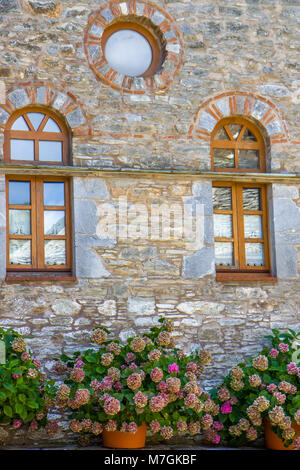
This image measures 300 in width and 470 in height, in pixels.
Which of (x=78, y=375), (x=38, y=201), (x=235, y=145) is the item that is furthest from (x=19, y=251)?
(x=235, y=145)

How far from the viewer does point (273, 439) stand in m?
7.30

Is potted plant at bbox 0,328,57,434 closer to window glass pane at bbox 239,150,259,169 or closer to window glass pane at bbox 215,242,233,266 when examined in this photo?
window glass pane at bbox 215,242,233,266

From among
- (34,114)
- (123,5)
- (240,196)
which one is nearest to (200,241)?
(240,196)

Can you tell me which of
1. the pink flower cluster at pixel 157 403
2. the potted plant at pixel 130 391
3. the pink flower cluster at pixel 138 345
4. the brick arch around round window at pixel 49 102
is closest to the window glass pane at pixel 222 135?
the brick arch around round window at pixel 49 102

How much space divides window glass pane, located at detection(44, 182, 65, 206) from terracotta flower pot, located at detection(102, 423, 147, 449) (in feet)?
8.01

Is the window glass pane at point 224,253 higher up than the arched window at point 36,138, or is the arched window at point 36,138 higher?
the arched window at point 36,138

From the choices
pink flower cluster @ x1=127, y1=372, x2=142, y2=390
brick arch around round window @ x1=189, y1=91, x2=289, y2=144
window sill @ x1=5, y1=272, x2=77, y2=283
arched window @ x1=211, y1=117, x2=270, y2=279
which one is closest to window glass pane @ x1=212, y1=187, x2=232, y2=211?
arched window @ x1=211, y1=117, x2=270, y2=279

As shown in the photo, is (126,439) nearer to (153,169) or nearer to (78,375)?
(78,375)

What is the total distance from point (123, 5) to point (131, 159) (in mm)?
1726

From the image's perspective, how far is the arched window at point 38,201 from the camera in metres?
7.62

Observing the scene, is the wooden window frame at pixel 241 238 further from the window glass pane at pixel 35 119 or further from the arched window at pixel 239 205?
the window glass pane at pixel 35 119

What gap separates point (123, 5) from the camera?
8.10 meters
